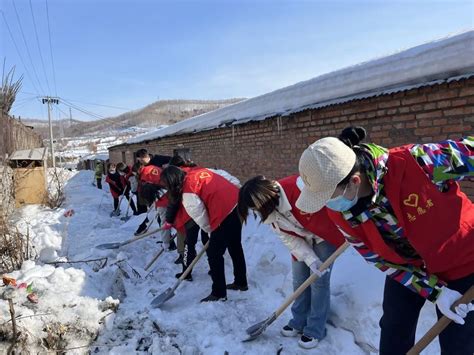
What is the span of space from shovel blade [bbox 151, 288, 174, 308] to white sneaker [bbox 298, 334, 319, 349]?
1.54m

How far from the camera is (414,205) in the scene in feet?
5.06

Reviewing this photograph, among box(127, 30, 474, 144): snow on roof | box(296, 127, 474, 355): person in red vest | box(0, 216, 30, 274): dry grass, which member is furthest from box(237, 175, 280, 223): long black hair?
box(0, 216, 30, 274): dry grass

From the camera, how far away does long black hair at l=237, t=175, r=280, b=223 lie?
253 centimetres

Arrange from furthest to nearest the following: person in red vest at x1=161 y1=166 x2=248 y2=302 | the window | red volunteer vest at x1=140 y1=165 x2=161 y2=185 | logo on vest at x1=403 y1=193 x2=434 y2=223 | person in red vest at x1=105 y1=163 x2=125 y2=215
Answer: the window, person in red vest at x1=105 y1=163 x2=125 y2=215, red volunteer vest at x1=140 y1=165 x2=161 y2=185, person in red vest at x1=161 y1=166 x2=248 y2=302, logo on vest at x1=403 y1=193 x2=434 y2=223

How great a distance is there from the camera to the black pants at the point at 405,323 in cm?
168

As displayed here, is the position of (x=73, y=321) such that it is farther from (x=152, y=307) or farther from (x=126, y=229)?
(x=126, y=229)

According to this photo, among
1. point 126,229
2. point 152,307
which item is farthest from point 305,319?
point 126,229

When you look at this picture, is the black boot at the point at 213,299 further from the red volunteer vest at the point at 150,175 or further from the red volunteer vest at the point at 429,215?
the red volunteer vest at the point at 429,215

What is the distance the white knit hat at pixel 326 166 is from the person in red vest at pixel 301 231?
3.03ft

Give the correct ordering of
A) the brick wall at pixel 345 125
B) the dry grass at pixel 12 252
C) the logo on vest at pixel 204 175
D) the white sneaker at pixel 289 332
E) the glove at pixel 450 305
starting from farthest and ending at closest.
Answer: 1. the dry grass at pixel 12 252
2. the logo on vest at pixel 204 175
3. the brick wall at pixel 345 125
4. the white sneaker at pixel 289 332
5. the glove at pixel 450 305

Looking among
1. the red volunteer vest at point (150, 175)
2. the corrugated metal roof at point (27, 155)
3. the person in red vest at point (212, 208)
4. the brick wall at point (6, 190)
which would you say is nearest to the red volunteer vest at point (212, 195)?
the person in red vest at point (212, 208)

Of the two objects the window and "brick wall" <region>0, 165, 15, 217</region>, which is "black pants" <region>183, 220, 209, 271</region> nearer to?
"brick wall" <region>0, 165, 15, 217</region>

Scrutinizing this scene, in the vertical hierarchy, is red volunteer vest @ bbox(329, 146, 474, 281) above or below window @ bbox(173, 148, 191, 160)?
below

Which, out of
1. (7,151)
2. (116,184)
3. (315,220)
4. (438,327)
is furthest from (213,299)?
(7,151)
